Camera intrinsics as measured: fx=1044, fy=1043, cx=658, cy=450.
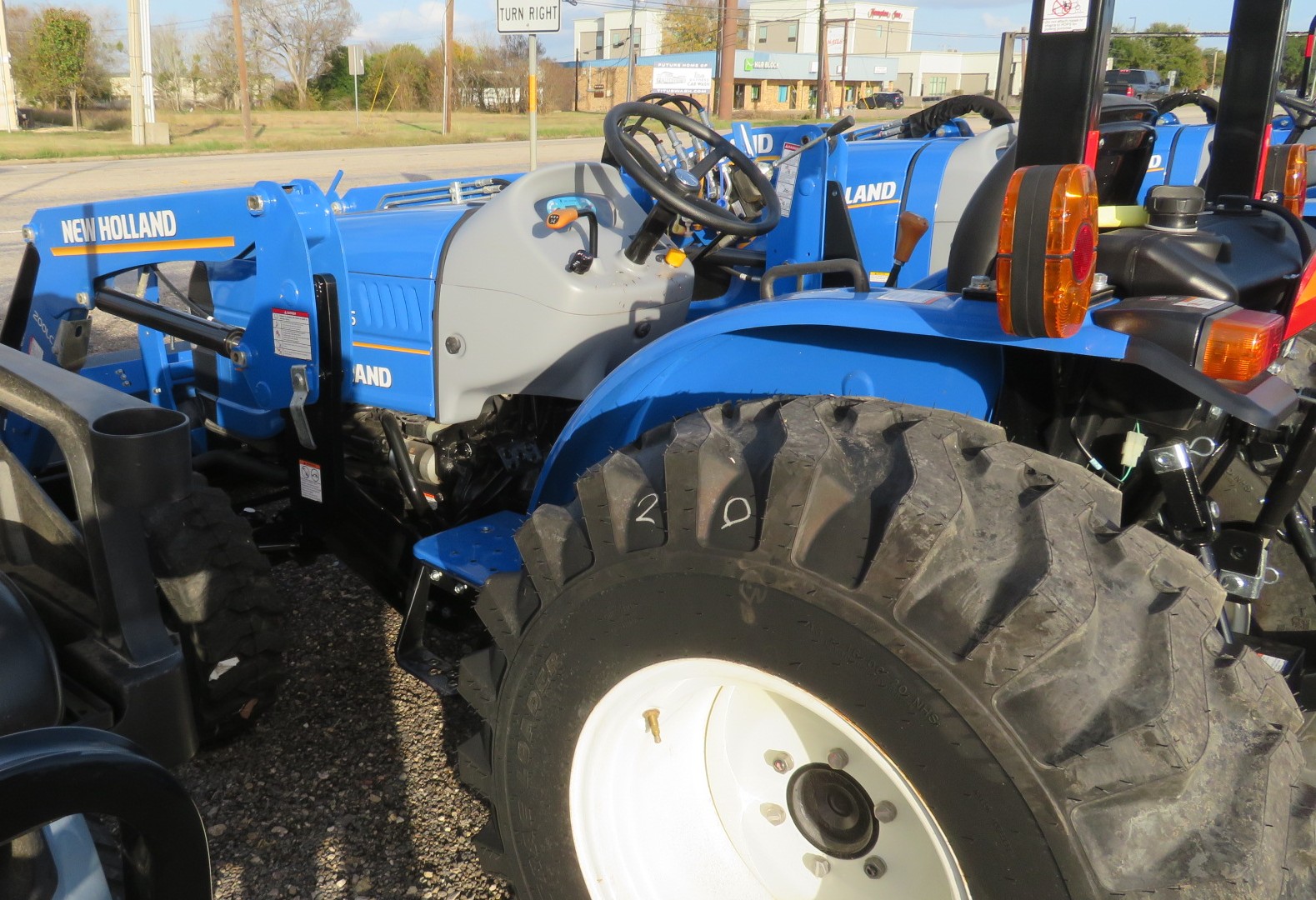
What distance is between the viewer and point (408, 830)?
236cm

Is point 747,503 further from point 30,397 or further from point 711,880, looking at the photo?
point 30,397

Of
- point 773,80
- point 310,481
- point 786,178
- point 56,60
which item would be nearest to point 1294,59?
point 786,178

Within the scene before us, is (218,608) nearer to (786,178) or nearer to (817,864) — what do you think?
(817,864)

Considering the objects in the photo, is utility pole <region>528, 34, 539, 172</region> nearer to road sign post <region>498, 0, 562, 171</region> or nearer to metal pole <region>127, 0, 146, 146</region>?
road sign post <region>498, 0, 562, 171</region>

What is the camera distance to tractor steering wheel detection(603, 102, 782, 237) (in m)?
2.48

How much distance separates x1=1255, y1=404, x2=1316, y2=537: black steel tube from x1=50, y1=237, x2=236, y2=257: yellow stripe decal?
8.23 feet

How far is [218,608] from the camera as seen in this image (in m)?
2.40

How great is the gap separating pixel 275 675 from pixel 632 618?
140cm

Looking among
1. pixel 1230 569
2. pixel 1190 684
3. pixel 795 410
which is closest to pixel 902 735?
pixel 1190 684

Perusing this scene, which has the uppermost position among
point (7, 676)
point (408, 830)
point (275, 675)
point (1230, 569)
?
point (1230, 569)

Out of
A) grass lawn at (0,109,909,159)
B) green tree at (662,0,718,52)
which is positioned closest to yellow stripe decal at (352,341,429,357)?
grass lawn at (0,109,909,159)

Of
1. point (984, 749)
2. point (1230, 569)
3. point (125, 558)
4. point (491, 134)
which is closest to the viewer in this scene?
point (984, 749)

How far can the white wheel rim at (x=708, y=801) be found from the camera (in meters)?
1.55

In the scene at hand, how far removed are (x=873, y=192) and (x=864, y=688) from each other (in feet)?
12.7
